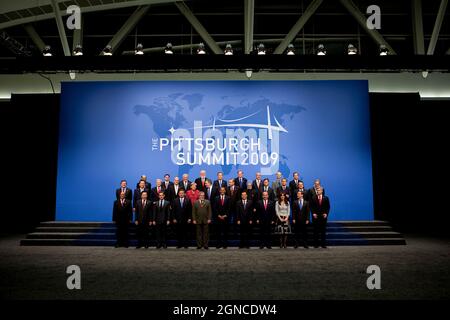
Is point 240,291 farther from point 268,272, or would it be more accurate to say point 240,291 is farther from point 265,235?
point 265,235

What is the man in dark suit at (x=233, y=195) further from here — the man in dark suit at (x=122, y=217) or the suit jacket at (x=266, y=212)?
the man in dark suit at (x=122, y=217)

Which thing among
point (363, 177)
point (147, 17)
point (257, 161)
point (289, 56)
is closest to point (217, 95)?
point (257, 161)

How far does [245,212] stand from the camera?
27.1 ft

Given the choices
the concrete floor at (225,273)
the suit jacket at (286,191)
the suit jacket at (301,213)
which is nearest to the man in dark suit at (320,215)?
the suit jacket at (301,213)

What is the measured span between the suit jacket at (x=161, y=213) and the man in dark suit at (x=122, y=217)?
623 mm

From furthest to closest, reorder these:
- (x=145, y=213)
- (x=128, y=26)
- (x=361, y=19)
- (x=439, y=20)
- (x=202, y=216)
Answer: (x=128, y=26) < (x=361, y=19) < (x=439, y=20) < (x=145, y=213) < (x=202, y=216)

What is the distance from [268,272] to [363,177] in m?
5.99

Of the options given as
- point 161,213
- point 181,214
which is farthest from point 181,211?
point 161,213

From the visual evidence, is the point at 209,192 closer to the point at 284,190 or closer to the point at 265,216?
the point at 265,216

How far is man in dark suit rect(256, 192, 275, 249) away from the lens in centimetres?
830

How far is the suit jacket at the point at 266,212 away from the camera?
830 centimetres

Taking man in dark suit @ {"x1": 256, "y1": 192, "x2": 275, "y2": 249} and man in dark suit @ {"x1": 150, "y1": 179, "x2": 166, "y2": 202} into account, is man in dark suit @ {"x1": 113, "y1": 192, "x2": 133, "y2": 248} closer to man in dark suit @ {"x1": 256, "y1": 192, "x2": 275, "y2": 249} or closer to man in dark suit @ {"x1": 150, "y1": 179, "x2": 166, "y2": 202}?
man in dark suit @ {"x1": 150, "y1": 179, "x2": 166, "y2": 202}

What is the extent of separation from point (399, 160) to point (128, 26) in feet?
31.4

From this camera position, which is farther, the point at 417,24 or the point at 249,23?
the point at 417,24
